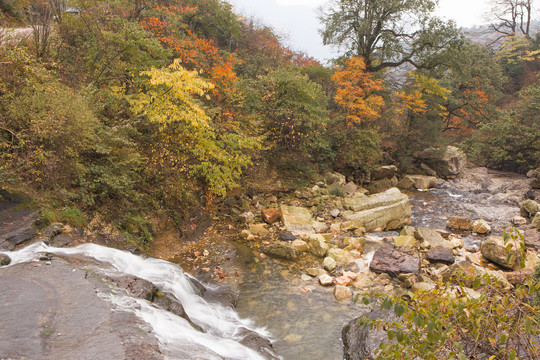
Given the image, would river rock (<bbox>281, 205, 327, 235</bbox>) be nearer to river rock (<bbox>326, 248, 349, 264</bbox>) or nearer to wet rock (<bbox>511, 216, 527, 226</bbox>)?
river rock (<bbox>326, 248, 349, 264</bbox>)

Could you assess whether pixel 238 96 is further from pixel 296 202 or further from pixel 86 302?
pixel 86 302

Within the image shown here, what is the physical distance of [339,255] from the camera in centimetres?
926

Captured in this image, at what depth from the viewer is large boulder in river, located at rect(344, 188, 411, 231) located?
39.2ft

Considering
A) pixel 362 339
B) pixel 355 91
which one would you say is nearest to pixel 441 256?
pixel 362 339

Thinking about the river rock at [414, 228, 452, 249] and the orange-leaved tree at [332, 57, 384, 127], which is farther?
the orange-leaved tree at [332, 57, 384, 127]

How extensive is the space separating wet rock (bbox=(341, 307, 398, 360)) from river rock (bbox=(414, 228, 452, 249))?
17.2 feet

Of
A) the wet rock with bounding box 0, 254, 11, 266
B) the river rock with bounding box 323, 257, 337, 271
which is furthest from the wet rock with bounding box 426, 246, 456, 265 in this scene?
the wet rock with bounding box 0, 254, 11, 266

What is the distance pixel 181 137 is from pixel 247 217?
12.8 feet

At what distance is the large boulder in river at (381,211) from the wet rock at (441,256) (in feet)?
8.89

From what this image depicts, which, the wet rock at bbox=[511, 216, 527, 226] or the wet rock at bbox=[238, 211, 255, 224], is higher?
the wet rock at bbox=[238, 211, 255, 224]

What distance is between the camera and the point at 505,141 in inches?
687

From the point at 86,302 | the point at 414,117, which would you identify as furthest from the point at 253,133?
the point at 414,117

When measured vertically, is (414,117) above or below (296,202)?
above

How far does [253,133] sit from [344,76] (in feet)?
22.3
